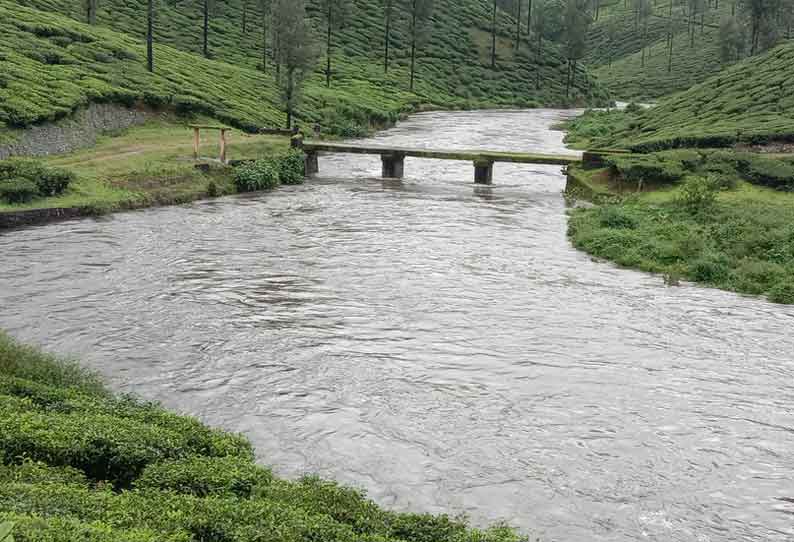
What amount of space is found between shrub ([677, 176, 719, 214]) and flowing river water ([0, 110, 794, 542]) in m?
6.22

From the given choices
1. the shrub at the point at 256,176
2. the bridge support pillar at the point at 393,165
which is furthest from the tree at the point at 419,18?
the shrub at the point at 256,176

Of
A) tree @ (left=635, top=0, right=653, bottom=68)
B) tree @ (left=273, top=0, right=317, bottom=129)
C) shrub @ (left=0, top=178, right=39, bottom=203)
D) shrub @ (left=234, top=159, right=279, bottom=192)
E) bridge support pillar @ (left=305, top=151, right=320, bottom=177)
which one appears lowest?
shrub @ (left=0, top=178, right=39, bottom=203)

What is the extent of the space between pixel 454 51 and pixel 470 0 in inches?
1145

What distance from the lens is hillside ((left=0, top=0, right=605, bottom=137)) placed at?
48656mm

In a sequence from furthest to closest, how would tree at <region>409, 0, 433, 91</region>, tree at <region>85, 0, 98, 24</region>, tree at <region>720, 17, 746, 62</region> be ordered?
tree at <region>720, 17, 746, 62</region> → tree at <region>409, 0, 433, 91</region> → tree at <region>85, 0, 98, 24</region>

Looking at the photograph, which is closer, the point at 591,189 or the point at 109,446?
the point at 109,446

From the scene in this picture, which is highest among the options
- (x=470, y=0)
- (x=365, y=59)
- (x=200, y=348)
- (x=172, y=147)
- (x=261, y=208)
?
(x=470, y=0)

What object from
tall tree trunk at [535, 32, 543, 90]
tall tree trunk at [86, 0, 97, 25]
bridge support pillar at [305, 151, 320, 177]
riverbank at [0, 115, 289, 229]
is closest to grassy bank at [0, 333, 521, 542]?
riverbank at [0, 115, 289, 229]

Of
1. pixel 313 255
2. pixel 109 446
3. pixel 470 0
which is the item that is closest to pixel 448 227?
pixel 313 255

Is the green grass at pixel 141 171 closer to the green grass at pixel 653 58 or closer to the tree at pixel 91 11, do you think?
the tree at pixel 91 11

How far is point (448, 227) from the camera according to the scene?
34.3m

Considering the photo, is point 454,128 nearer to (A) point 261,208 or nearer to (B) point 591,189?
(B) point 591,189

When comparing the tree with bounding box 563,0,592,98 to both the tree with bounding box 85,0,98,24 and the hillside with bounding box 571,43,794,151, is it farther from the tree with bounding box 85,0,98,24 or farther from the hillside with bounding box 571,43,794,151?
the tree with bounding box 85,0,98,24

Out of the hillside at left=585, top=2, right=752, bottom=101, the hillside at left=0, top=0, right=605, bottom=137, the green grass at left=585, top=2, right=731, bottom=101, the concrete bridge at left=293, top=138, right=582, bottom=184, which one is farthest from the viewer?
the hillside at left=585, top=2, right=752, bottom=101
